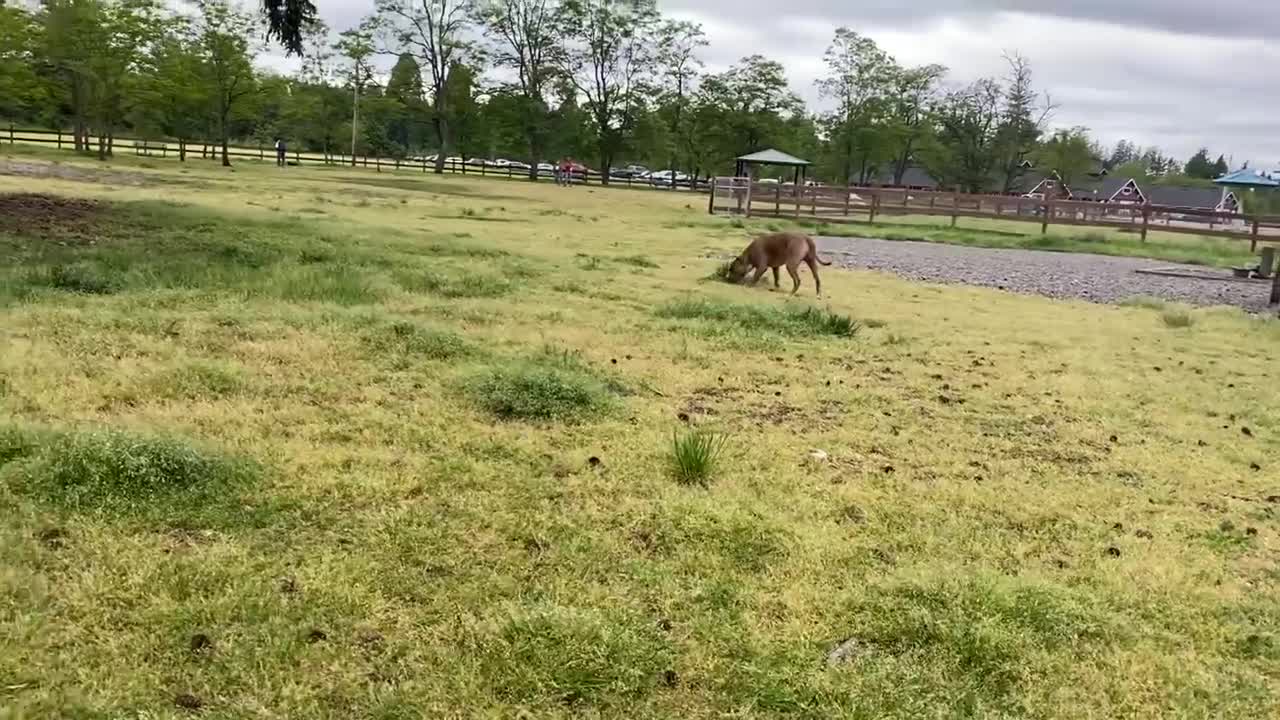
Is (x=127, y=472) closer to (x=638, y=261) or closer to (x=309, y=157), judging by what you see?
(x=638, y=261)

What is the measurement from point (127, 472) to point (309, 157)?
6333cm

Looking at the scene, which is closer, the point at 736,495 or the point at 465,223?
the point at 736,495

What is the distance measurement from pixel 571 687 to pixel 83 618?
151 centimetres

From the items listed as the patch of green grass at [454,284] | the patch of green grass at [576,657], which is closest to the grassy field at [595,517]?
the patch of green grass at [576,657]

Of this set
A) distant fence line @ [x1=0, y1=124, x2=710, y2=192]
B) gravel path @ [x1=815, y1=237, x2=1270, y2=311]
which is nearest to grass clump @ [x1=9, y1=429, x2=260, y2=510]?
gravel path @ [x1=815, y1=237, x2=1270, y2=311]

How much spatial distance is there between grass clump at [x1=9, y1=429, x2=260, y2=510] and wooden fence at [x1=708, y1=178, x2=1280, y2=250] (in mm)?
27006

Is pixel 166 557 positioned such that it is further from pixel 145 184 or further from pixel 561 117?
pixel 561 117

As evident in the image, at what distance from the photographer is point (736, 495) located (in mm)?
4188

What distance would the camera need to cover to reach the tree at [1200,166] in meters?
108

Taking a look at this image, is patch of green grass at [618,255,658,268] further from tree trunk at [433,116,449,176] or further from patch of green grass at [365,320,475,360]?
tree trunk at [433,116,449,176]

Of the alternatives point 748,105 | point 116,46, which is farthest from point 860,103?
point 116,46

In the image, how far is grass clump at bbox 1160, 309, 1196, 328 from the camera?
10.7 metres

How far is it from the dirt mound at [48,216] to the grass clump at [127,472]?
7.50 m

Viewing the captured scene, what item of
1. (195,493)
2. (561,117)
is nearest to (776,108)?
(561,117)
